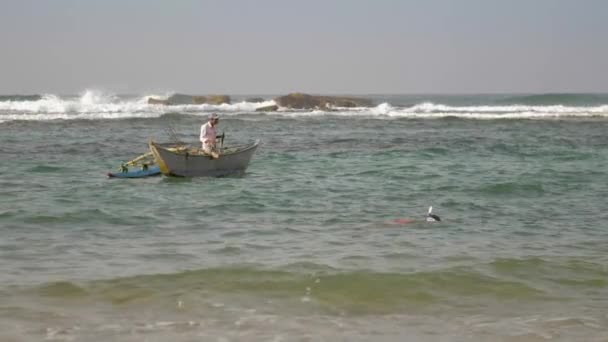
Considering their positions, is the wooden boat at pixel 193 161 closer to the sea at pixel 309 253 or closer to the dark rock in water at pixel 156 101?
the sea at pixel 309 253

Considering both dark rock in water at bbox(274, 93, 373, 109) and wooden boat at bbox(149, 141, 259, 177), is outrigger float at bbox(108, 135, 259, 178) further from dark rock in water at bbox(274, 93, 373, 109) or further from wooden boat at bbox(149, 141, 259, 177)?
dark rock in water at bbox(274, 93, 373, 109)

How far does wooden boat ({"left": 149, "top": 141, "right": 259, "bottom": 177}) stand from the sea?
46cm

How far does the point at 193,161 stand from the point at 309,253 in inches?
329

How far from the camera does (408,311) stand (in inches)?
284

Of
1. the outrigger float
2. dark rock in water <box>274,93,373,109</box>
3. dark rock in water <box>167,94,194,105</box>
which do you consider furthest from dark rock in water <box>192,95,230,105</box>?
the outrigger float

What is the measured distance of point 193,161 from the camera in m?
17.2

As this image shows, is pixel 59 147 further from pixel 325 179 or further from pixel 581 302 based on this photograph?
pixel 581 302

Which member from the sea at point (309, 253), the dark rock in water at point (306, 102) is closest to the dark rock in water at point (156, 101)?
the dark rock in water at point (306, 102)

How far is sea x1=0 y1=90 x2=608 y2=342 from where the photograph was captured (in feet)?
22.1

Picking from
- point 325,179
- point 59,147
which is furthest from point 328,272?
point 59,147

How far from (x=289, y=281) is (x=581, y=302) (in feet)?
9.38

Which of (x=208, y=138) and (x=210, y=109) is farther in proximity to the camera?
(x=210, y=109)

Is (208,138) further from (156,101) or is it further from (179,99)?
(179,99)

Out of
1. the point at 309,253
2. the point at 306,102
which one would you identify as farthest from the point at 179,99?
the point at 309,253
